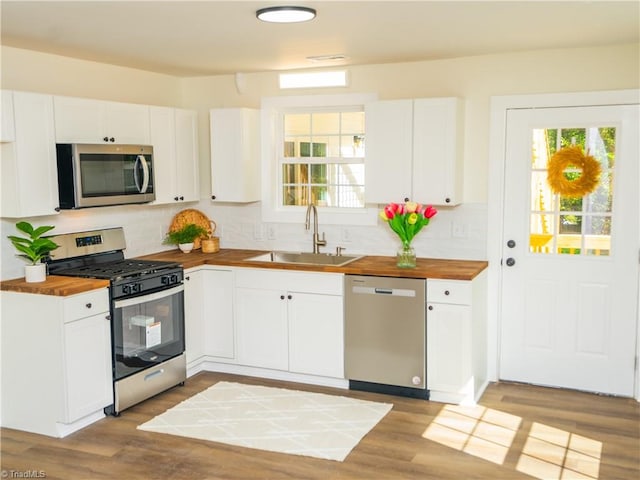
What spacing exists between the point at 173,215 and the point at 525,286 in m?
2.98

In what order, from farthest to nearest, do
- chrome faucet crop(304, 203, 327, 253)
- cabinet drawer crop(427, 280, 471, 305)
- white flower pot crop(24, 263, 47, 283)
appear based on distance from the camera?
chrome faucet crop(304, 203, 327, 253) → cabinet drawer crop(427, 280, 471, 305) → white flower pot crop(24, 263, 47, 283)

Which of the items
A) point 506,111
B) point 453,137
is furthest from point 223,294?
point 506,111

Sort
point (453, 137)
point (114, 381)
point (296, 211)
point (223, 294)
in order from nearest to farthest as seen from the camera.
Result: point (114, 381), point (453, 137), point (223, 294), point (296, 211)

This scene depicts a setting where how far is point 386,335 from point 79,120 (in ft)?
8.28

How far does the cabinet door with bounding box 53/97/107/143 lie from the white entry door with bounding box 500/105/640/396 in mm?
2885

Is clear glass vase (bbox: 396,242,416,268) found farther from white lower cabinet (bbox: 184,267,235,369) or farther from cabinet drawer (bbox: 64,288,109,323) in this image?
cabinet drawer (bbox: 64,288,109,323)

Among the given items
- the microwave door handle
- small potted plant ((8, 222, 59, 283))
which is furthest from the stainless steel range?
the microwave door handle

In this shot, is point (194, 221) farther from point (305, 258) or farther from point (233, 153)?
point (305, 258)

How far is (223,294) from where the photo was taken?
197 inches

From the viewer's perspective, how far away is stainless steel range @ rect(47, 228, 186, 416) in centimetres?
416

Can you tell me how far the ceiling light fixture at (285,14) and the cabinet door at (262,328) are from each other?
211 centimetres

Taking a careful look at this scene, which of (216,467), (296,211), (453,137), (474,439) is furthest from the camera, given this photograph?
(296,211)

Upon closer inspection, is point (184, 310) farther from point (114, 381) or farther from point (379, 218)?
point (379, 218)

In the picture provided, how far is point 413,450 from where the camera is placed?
144 inches
